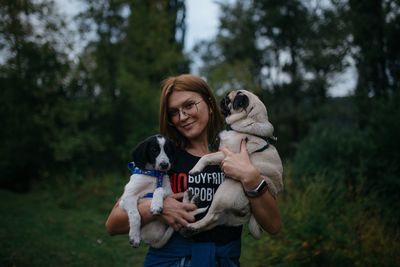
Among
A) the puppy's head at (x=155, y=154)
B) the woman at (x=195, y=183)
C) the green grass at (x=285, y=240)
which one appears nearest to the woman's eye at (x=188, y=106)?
the woman at (x=195, y=183)

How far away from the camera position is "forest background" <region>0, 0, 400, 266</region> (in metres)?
6.61

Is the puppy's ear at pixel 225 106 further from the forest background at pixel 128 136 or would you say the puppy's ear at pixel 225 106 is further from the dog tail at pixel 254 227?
the forest background at pixel 128 136

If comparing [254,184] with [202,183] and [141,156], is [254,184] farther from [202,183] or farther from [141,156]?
[141,156]

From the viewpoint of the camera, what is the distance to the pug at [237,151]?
2514mm

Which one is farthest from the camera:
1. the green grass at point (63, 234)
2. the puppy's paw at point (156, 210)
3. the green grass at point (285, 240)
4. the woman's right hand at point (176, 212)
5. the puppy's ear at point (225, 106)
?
the green grass at point (63, 234)

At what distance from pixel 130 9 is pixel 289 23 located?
13.7 metres

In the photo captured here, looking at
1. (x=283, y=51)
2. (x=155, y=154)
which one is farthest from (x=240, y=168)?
(x=283, y=51)

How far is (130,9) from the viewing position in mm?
15406

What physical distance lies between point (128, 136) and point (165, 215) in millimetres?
12732

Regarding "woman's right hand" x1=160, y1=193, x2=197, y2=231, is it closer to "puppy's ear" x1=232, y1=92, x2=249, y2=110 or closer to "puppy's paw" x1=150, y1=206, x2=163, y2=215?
"puppy's paw" x1=150, y1=206, x2=163, y2=215

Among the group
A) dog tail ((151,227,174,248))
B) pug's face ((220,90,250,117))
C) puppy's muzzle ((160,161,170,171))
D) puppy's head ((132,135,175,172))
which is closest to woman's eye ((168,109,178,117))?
puppy's head ((132,135,175,172))

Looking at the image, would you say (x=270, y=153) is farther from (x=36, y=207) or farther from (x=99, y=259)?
(x=36, y=207)

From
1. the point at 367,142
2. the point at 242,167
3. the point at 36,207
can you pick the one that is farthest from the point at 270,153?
the point at 36,207

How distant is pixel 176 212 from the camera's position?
2.54m
